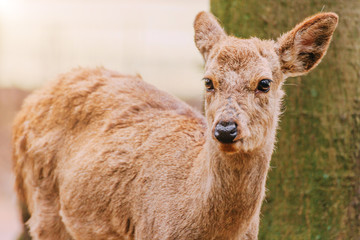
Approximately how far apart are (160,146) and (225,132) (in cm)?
160

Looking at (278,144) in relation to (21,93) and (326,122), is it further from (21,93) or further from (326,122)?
(21,93)

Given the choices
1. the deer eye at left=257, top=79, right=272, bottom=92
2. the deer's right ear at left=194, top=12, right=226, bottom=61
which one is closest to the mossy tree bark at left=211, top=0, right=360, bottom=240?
the deer's right ear at left=194, top=12, right=226, bottom=61

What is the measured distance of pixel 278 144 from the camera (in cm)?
685

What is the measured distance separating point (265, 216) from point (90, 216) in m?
2.12

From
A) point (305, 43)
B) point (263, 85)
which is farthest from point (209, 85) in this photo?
point (305, 43)

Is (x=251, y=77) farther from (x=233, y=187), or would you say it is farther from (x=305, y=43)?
(x=233, y=187)

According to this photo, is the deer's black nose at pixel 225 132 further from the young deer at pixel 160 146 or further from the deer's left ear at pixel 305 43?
the deer's left ear at pixel 305 43

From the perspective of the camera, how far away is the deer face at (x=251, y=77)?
16.0ft

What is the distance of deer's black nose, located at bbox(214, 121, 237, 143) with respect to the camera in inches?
186

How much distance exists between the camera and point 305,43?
565 cm

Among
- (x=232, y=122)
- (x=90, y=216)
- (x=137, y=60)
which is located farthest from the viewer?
(x=137, y=60)

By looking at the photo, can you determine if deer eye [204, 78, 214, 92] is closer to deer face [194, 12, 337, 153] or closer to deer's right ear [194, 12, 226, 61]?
deer face [194, 12, 337, 153]

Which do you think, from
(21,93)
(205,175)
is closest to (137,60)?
(21,93)

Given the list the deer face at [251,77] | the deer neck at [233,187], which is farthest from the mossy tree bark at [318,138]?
the deer neck at [233,187]
